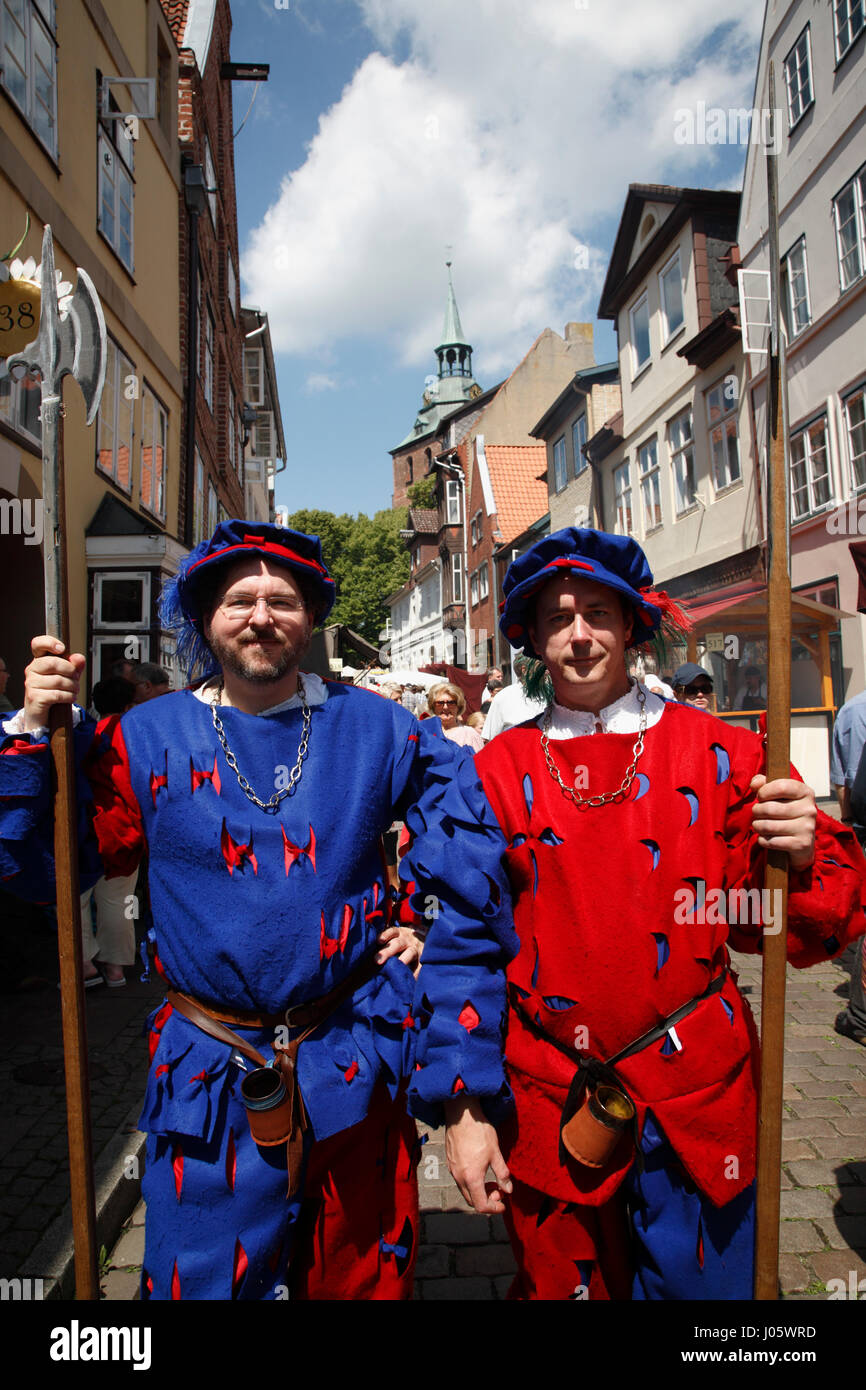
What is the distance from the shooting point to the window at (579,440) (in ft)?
74.0

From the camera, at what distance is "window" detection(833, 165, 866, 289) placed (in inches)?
434

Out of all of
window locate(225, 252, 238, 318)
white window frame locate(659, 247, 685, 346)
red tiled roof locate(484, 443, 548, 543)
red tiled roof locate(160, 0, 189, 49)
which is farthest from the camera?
red tiled roof locate(484, 443, 548, 543)

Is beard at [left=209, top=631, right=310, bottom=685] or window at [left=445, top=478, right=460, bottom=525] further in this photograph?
window at [left=445, top=478, right=460, bottom=525]

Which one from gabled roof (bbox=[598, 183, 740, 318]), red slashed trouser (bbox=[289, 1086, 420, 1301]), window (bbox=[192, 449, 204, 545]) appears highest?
gabled roof (bbox=[598, 183, 740, 318])

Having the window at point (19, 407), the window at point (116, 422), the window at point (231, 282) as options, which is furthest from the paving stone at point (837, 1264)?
the window at point (231, 282)

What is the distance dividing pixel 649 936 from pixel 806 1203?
198 cm

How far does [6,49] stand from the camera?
23.4 ft

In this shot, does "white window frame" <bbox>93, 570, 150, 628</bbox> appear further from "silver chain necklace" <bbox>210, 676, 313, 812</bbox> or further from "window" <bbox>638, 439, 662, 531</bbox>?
"window" <bbox>638, 439, 662, 531</bbox>

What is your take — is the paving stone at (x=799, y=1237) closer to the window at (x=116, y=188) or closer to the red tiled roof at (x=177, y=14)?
the window at (x=116, y=188)

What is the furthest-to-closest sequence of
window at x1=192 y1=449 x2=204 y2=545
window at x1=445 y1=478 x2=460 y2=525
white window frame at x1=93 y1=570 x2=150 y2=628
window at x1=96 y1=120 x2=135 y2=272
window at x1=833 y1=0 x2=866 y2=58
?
window at x1=445 y1=478 x2=460 y2=525 → window at x1=192 y1=449 x2=204 y2=545 → window at x1=833 y1=0 x2=866 y2=58 → white window frame at x1=93 y1=570 x2=150 y2=628 → window at x1=96 y1=120 x2=135 y2=272

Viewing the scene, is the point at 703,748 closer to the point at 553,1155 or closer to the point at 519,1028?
the point at 519,1028

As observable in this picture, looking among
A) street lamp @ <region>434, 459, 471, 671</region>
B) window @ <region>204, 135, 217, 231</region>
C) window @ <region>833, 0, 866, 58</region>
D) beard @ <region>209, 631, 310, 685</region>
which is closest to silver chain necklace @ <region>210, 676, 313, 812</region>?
beard @ <region>209, 631, 310, 685</region>

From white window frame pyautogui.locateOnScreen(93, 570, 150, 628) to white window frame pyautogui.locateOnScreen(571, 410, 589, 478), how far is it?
14.6 metres
